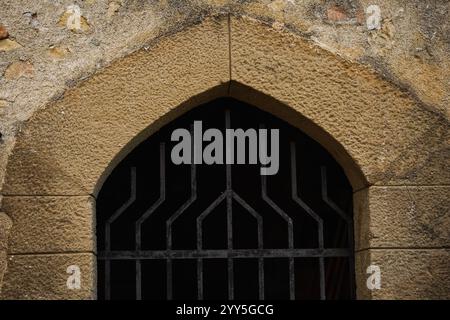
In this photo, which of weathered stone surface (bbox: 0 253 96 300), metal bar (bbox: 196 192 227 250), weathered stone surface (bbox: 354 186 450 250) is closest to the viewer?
weathered stone surface (bbox: 0 253 96 300)

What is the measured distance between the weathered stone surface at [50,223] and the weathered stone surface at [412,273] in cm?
122

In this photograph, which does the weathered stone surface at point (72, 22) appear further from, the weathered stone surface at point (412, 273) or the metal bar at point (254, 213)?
the weathered stone surface at point (412, 273)

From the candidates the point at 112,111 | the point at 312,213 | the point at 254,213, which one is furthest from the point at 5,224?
→ the point at 312,213

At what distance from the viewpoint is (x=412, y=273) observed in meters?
3.41

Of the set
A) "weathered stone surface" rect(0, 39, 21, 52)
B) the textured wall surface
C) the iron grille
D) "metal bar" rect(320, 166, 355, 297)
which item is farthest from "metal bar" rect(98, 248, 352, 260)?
"weathered stone surface" rect(0, 39, 21, 52)

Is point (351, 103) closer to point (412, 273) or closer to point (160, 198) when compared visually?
point (412, 273)

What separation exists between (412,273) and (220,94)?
114 cm

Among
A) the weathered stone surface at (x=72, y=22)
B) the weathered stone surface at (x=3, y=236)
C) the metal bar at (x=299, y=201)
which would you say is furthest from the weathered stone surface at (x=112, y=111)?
the metal bar at (x=299, y=201)

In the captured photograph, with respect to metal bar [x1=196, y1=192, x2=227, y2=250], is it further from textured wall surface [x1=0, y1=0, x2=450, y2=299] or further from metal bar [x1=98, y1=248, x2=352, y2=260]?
textured wall surface [x1=0, y1=0, x2=450, y2=299]

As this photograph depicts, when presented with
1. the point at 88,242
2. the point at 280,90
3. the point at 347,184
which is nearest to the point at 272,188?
the point at 347,184

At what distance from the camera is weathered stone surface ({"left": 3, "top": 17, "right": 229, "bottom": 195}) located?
3383 millimetres

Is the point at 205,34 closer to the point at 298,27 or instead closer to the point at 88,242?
the point at 298,27

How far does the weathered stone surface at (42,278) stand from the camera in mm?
3324

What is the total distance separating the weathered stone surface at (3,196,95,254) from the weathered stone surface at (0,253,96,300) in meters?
0.04
